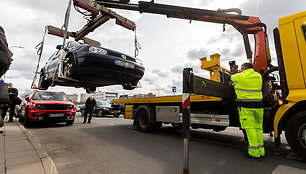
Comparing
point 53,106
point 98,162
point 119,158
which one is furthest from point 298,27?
point 53,106

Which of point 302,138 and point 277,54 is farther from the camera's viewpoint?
point 277,54

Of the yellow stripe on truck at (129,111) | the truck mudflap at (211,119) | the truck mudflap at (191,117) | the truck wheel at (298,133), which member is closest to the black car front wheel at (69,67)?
the yellow stripe on truck at (129,111)

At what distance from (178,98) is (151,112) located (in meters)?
1.20

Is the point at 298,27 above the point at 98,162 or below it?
above

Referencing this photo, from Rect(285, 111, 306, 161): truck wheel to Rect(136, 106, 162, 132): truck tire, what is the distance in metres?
3.53

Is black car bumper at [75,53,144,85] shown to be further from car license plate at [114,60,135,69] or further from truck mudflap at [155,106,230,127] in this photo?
truck mudflap at [155,106,230,127]

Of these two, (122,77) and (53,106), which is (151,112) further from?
(53,106)

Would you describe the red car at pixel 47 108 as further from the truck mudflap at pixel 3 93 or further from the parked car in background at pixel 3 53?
the parked car in background at pixel 3 53

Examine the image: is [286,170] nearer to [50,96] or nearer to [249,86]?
[249,86]

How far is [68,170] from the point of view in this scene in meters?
2.38

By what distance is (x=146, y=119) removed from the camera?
5789 millimetres

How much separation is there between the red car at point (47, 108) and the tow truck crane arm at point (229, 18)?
433 centimetres

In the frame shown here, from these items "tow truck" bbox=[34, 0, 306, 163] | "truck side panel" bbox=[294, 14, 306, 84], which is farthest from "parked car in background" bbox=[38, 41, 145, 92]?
"truck side panel" bbox=[294, 14, 306, 84]

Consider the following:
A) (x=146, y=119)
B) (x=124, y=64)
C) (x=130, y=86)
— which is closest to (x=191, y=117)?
(x=146, y=119)
